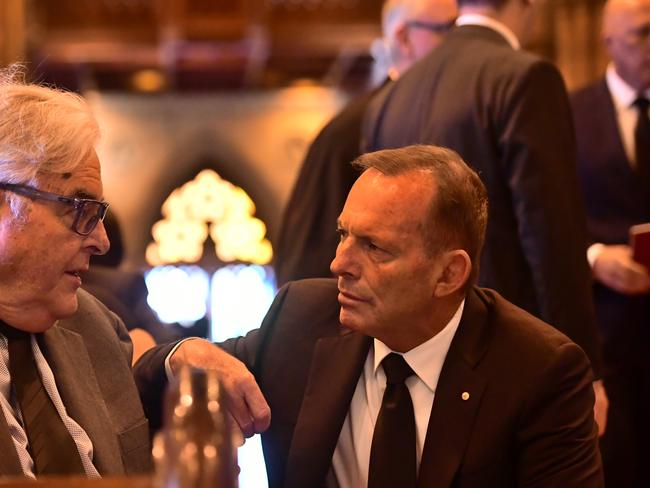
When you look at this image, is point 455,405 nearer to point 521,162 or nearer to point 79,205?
point 79,205

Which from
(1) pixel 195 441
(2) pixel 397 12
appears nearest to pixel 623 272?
(2) pixel 397 12

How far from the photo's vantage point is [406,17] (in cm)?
457

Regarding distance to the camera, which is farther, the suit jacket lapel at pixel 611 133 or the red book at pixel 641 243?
the suit jacket lapel at pixel 611 133

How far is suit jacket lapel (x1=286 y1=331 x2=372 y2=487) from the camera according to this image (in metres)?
2.66

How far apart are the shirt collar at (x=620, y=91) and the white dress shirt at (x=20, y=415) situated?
2.84 metres

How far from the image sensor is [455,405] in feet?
8.55

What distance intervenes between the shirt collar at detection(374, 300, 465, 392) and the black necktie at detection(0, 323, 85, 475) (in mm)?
726

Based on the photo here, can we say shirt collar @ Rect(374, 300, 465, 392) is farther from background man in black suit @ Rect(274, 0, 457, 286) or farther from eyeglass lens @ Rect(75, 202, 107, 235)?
background man in black suit @ Rect(274, 0, 457, 286)

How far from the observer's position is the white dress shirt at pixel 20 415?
7.93 feet

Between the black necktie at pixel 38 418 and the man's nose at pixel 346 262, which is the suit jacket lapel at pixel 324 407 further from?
the black necktie at pixel 38 418

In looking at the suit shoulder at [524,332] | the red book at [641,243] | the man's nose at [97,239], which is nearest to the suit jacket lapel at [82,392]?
the man's nose at [97,239]

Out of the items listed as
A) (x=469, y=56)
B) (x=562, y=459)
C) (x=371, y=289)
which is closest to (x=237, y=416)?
(x=371, y=289)

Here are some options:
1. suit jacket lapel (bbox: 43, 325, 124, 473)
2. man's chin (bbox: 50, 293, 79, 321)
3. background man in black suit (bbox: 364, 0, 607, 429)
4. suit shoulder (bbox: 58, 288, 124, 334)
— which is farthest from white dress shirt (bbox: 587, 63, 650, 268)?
man's chin (bbox: 50, 293, 79, 321)

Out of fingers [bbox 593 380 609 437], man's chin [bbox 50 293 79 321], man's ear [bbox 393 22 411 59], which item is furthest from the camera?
man's ear [bbox 393 22 411 59]
